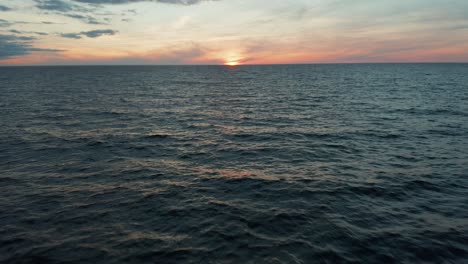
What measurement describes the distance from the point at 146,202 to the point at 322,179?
466 inches

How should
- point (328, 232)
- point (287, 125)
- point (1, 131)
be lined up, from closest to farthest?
point (328, 232) → point (1, 131) → point (287, 125)

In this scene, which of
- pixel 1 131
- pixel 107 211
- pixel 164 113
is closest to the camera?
pixel 107 211

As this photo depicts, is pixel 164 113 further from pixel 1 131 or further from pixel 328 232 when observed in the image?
pixel 328 232

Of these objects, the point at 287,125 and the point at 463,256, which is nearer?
the point at 463,256

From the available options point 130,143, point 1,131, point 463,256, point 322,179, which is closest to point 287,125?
point 322,179

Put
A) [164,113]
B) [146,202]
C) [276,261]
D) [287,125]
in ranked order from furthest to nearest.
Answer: [164,113]
[287,125]
[146,202]
[276,261]

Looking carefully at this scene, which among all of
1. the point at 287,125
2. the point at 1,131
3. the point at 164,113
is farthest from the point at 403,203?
the point at 1,131

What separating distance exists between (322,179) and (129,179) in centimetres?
1359

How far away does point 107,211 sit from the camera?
15.0 meters

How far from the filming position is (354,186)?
59.1ft

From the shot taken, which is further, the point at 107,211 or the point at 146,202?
the point at 146,202

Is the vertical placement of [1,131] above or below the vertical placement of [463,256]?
above

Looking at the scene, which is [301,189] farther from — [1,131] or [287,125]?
[1,131]

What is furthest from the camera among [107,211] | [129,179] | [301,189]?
[129,179]
